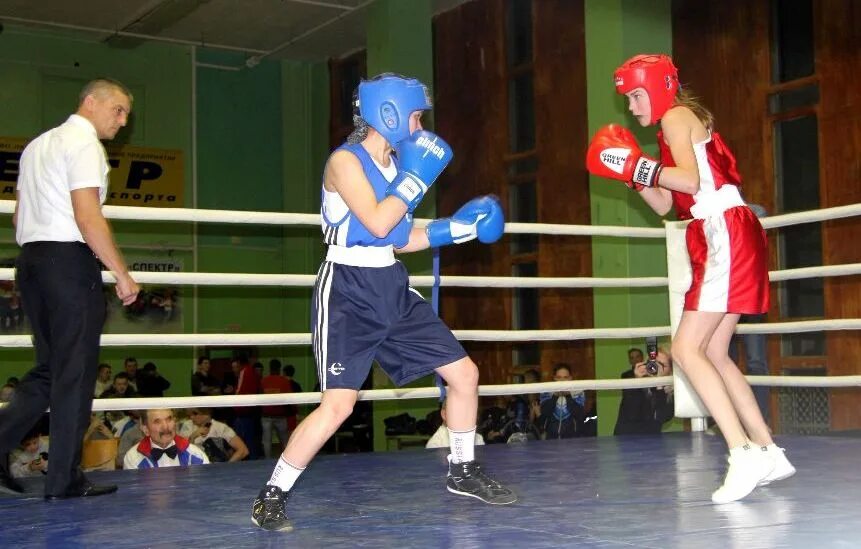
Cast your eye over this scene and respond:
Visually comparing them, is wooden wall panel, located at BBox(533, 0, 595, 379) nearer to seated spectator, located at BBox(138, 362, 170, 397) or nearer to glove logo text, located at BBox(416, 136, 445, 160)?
seated spectator, located at BBox(138, 362, 170, 397)

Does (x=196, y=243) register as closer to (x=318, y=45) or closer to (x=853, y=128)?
(x=318, y=45)

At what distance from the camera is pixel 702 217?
116 inches

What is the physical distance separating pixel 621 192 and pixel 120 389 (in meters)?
4.93

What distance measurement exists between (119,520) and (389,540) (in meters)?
0.76

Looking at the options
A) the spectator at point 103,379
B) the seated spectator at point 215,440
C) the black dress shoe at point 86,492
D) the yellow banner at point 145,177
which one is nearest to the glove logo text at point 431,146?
the black dress shoe at point 86,492

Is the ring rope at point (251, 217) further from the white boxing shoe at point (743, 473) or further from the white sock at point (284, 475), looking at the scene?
the white boxing shoe at point (743, 473)

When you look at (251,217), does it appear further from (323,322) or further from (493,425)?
(493,425)

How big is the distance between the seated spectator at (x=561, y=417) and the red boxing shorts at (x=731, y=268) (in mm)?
3939

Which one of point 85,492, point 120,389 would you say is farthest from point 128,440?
point 120,389

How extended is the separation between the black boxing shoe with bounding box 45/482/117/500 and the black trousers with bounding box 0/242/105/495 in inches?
0.4

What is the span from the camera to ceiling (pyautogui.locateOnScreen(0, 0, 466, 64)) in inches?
424

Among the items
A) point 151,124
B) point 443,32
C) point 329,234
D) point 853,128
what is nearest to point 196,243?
point 151,124

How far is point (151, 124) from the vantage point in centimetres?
1239

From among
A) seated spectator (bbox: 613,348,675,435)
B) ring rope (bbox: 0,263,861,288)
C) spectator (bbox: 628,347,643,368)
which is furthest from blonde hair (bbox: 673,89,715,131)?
spectator (bbox: 628,347,643,368)
